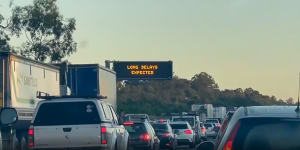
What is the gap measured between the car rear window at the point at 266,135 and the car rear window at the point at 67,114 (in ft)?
33.4

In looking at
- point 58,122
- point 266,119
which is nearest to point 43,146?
point 58,122

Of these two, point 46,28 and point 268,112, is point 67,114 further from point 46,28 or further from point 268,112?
point 46,28

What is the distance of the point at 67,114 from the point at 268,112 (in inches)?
409

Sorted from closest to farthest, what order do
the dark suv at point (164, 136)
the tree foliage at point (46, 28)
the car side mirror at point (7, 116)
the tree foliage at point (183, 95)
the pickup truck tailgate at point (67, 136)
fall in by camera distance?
the car side mirror at point (7, 116)
the pickup truck tailgate at point (67, 136)
the dark suv at point (164, 136)
the tree foliage at point (46, 28)
the tree foliage at point (183, 95)

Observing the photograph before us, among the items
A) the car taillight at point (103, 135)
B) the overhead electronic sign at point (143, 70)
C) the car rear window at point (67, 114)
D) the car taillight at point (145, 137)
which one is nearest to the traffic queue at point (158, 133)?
the car taillight at point (145, 137)

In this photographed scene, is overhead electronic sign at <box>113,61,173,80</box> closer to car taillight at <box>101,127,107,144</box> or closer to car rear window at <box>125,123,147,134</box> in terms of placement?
car rear window at <box>125,123,147,134</box>

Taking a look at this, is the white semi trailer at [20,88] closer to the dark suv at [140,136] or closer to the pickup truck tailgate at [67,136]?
the pickup truck tailgate at [67,136]

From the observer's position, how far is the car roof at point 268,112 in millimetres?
8062

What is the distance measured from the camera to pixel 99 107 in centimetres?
1819

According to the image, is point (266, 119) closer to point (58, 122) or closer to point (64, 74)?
point (58, 122)

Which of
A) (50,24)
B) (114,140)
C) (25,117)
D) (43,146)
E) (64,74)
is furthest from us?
(50,24)

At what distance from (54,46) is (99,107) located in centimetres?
4669

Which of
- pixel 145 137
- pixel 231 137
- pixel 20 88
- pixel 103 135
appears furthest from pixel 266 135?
pixel 145 137

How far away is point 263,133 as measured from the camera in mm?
7883
